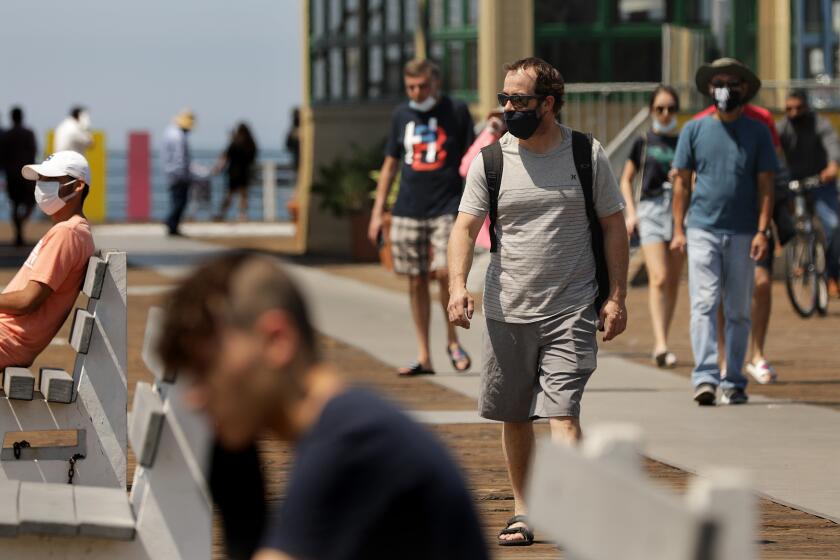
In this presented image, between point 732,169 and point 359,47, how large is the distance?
15.2m

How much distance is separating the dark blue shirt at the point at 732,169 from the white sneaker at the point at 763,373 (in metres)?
1.58

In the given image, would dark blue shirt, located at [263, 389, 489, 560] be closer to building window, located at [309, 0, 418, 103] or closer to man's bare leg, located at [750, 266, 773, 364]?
man's bare leg, located at [750, 266, 773, 364]

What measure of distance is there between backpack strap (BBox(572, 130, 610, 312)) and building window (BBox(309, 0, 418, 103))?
1703cm

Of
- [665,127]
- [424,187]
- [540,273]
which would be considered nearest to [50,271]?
[540,273]

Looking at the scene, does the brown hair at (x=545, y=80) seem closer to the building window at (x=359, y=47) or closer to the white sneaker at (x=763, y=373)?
the white sneaker at (x=763, y=373)

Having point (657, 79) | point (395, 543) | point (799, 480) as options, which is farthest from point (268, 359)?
point (657, 79)

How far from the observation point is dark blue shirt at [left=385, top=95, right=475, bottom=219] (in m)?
11.5

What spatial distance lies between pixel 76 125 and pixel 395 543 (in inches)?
922

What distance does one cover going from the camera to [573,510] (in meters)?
2.98

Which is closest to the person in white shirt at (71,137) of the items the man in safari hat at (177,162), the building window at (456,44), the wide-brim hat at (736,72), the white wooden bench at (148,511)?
the man in safari hat at (177,162)

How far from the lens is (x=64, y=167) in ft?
24.5

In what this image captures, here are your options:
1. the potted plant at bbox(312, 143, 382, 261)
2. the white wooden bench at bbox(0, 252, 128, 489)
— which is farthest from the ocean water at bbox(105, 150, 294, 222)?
the white wooden bench at bbox(0, 252, 128, 489)

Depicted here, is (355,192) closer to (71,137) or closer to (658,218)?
(71,137)

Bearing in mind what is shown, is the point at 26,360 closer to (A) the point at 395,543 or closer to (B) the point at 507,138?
(B) the point at 507,138
